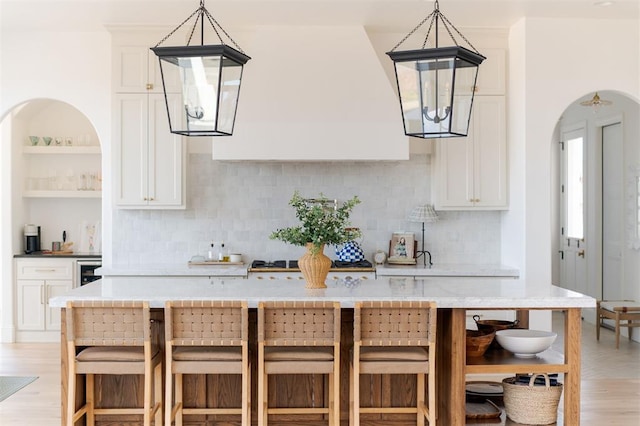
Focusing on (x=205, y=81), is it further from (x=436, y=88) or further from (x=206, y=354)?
(x=206, y=354)

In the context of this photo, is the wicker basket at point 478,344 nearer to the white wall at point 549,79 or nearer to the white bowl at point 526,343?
the white bowl at point 526,343

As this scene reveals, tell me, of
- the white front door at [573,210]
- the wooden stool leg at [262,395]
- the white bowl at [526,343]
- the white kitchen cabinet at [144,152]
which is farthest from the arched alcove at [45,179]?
the white front door at [573,210]

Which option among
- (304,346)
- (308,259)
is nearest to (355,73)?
(308,259)

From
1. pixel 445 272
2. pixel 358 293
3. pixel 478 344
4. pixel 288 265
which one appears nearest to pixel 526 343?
pixel 478 344

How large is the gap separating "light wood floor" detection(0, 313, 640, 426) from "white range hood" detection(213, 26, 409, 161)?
7.87ft

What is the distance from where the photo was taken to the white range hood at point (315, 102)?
6109 mm

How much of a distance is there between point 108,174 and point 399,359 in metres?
3.77

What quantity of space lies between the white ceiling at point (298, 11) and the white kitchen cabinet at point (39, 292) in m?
2.52

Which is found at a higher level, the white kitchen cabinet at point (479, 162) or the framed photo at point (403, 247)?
the white kitchen cabinet at point (479, 162)

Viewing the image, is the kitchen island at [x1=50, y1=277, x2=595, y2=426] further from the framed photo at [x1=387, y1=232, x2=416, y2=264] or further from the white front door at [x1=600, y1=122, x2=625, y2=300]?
the white front door at [x1=600, y1=122, x2=625, y2=300]

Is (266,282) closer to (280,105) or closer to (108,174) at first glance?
(280,105)

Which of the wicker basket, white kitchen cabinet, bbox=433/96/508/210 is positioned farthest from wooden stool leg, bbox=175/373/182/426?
white kitchen cabinet, bbox=433/96/508/210

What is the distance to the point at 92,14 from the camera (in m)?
6.00

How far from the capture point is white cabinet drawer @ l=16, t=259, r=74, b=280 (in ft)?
24.7
